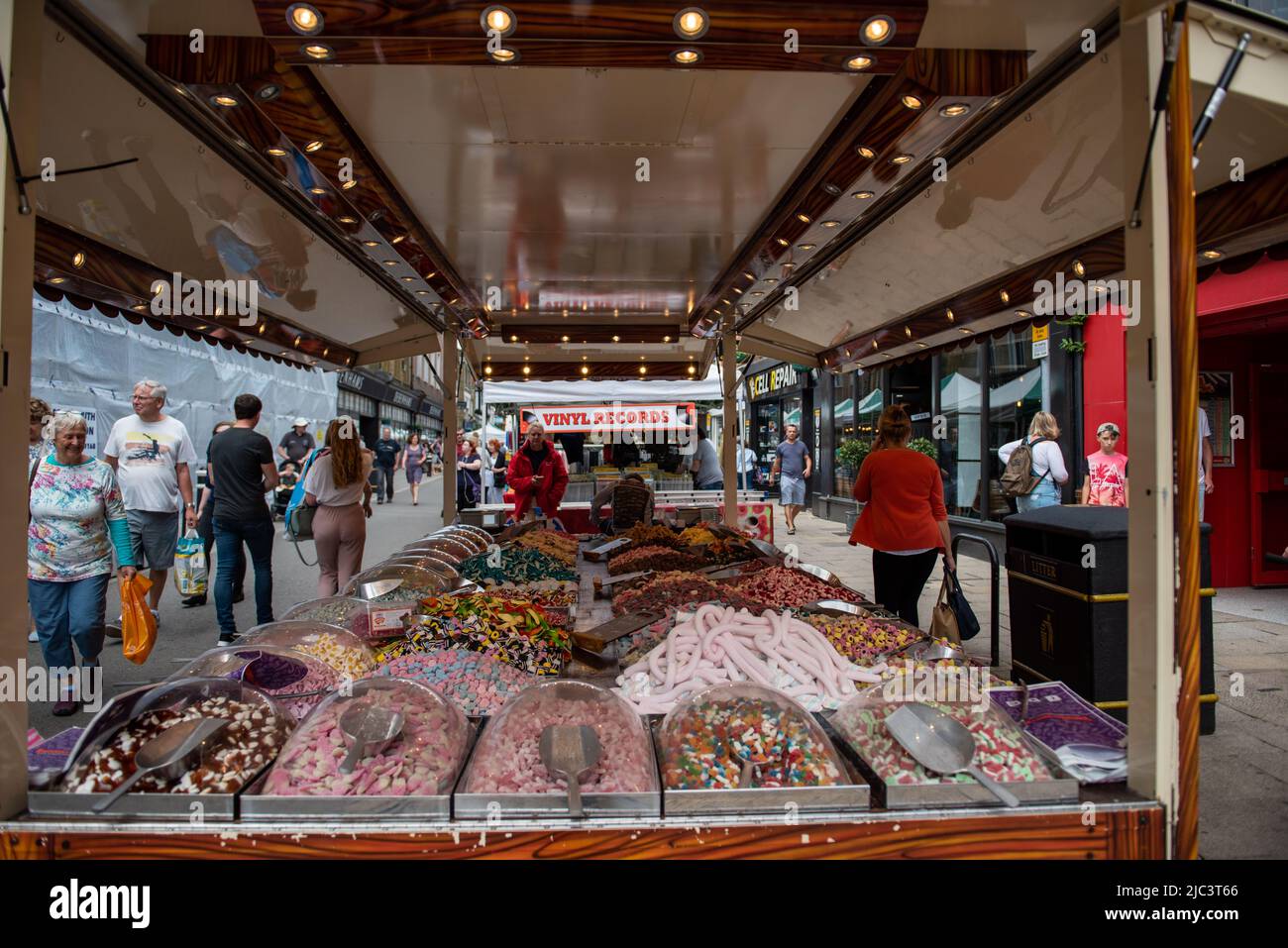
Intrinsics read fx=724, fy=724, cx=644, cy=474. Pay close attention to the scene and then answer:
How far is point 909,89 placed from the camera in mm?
2424

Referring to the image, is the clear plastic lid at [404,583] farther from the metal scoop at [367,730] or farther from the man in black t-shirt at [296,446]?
the man in black t-shirt at [296,446]

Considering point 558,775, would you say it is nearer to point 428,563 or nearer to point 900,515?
point 428,563

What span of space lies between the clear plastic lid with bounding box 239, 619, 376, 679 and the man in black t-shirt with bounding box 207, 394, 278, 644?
137 inches

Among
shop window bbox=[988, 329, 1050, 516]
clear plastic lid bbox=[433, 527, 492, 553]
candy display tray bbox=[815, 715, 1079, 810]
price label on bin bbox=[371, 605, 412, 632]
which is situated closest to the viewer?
candy display tray bbox=[815, 715, 1079, 810]

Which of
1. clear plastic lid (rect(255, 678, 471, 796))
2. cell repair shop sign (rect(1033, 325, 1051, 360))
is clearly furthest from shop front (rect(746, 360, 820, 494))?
clear plastic lid (rect(255, 678, 471, 796))

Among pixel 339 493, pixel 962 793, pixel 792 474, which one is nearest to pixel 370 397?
pixel 792 474

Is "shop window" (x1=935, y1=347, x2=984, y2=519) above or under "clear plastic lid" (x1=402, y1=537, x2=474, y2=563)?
above

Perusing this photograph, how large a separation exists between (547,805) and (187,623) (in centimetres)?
667

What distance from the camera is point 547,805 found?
5.43 feet

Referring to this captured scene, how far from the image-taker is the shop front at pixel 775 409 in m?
19.4

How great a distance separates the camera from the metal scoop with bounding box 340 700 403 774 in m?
1.75

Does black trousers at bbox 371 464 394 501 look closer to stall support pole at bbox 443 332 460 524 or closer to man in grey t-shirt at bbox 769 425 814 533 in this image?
man in grey t-shirt at bbox 769 425 814 533

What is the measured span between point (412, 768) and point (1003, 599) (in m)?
7.59
